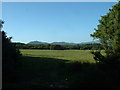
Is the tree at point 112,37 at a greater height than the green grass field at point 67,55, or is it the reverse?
the tree at point 112,37

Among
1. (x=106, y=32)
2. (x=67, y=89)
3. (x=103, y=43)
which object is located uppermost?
(x=106, y=32)

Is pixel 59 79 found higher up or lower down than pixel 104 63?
lower down

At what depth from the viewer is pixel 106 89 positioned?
6590mm

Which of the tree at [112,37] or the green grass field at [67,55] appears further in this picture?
the green grass field at [67,55]

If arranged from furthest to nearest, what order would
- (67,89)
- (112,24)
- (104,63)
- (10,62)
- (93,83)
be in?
(112,24) < (10,62) < (104,63) < (67,89) < (93,83)

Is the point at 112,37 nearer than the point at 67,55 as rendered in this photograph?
Yes

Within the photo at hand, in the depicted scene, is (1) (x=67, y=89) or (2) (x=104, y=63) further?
(2) (x=104, y=63)

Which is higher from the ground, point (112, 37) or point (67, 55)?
point (112, 37)

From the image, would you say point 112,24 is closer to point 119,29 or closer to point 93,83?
point 119,29

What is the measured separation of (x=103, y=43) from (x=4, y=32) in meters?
6.82

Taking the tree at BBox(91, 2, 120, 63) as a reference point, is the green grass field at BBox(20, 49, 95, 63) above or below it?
below

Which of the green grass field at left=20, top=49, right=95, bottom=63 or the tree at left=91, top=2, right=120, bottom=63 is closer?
the tree at left=91, top=2, right=120, bottom=63

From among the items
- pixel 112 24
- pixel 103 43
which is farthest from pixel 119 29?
pixel 103 43

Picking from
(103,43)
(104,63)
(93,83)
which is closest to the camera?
(93,83)
